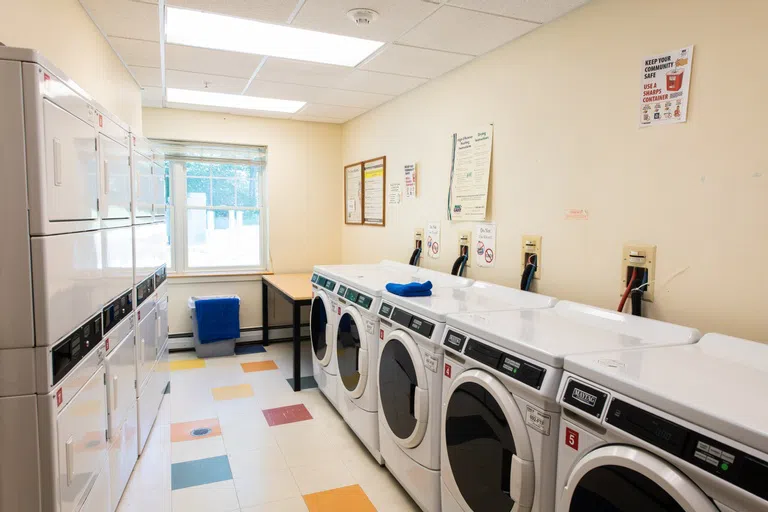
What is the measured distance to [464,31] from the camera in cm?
265

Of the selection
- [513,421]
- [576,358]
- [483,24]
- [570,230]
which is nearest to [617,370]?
[576,358]

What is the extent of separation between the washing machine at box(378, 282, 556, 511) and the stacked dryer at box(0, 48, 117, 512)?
1339 millimetres

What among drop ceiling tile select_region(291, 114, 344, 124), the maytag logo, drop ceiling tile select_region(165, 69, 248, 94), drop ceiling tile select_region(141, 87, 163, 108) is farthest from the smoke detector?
drop ceiling tile select_region(291, 114, 344, 124)

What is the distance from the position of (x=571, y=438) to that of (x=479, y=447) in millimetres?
465

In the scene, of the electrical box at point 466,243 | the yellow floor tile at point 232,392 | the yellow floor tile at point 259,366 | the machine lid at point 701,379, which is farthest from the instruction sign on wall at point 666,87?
the yellow floor tile at point 259,366

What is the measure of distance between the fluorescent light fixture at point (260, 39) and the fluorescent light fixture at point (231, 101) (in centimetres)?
133

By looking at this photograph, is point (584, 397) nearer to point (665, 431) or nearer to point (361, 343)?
point (665, 431)

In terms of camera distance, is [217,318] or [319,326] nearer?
[319,326]

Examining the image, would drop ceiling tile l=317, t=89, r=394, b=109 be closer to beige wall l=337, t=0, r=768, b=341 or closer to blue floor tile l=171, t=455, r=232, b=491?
beige wall l=337, t=0, r=768, b=341

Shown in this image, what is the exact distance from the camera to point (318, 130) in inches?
219

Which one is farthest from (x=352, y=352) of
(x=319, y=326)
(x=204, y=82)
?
(x=204, y=82)

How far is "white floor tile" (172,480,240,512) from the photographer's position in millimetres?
2369

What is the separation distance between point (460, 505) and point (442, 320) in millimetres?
734

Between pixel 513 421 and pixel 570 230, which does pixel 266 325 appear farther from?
pixel 513 421
